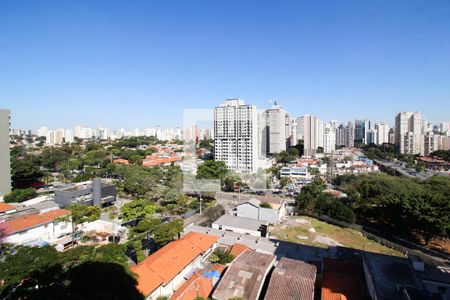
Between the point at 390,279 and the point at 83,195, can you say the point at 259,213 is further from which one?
the point at 83,195

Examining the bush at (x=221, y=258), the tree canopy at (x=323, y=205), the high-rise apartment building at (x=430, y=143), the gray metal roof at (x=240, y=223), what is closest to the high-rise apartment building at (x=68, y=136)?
the gray metal roof at (x=240, y=223)

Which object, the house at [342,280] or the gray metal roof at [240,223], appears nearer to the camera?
the house at [342,280]

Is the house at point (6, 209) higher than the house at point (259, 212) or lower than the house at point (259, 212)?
higher

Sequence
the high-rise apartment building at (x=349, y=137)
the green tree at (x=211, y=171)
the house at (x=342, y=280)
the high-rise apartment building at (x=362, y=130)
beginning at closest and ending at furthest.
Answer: the house at (x=342, y=280) < the green tree at (x=211, y=171) < the high-rise apartment building at (x=349, y=137) < the high-rise apartment building at (x=362, y=130)

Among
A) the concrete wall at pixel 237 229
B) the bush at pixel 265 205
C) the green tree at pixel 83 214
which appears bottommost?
the concrete wall at pixel 237 229

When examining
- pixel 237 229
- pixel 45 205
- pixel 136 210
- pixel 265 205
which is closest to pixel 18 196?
pixel 45 205

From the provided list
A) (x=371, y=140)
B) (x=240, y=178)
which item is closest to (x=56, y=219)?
(x=240, y=178)

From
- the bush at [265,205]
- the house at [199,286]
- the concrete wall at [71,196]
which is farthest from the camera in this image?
the concrete wall at [71,196]

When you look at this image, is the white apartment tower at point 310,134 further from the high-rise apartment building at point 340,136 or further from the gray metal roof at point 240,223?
the gray metal roof at point 240,223
